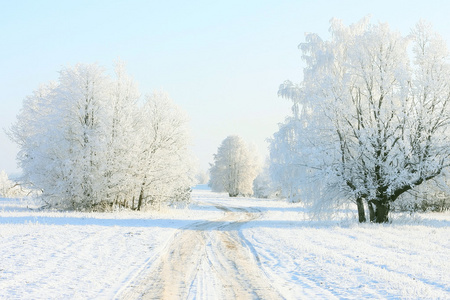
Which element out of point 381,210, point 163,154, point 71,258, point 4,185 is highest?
point 163,154

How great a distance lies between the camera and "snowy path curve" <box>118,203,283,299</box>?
26.6 feet

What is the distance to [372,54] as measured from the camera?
23703 millimetres

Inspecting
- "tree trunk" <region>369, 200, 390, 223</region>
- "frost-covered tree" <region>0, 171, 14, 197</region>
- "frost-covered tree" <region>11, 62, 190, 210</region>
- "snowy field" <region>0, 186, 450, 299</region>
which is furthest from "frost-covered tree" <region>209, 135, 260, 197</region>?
"snowy field" <region>0, 186, 450, 299</region>

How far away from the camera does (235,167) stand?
7325 centimetres

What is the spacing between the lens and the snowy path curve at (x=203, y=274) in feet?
26.6

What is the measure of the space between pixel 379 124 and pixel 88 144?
2068 centimetres

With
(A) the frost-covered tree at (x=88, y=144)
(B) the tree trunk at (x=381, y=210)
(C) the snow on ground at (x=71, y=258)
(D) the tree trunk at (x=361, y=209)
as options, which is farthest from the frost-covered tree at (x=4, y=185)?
(B) the tree trunk at (x=381, y=210)

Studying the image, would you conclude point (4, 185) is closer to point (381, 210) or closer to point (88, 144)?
point (88, 144)

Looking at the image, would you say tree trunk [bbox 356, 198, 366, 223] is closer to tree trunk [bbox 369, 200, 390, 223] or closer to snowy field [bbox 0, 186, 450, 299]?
tree trunk [bbox 369, 200, 390, 223]

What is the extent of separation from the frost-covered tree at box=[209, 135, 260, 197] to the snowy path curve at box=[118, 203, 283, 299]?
188ft

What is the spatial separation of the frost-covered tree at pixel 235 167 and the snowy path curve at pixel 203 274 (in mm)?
57379

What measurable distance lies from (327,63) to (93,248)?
20.3m

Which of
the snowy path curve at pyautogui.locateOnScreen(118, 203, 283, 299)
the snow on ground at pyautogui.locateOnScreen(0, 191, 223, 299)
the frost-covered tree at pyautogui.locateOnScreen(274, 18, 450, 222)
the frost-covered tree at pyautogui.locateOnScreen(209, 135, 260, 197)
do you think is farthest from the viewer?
the frost-covered tree at pyautogui.locateOnScreen(209, 135, 260, 197)

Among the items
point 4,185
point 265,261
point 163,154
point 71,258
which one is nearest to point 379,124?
point 265,261
